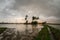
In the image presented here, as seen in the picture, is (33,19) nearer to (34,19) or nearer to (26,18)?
(34,19)

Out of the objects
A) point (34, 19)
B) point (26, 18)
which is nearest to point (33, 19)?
point (34, 19)

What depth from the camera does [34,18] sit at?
107 metres

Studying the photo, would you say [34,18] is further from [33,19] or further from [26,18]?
[26,18]

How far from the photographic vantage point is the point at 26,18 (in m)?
101

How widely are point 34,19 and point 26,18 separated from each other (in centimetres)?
767

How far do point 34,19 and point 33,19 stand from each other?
710 millimetres

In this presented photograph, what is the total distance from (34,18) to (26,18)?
7.96 m

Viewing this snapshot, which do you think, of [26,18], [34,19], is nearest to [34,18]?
[34,19]

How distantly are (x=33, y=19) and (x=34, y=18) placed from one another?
111cm

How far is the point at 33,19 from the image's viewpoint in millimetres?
106688

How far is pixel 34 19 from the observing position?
107 metres

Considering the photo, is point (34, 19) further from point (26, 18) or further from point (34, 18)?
point (26, 18)
